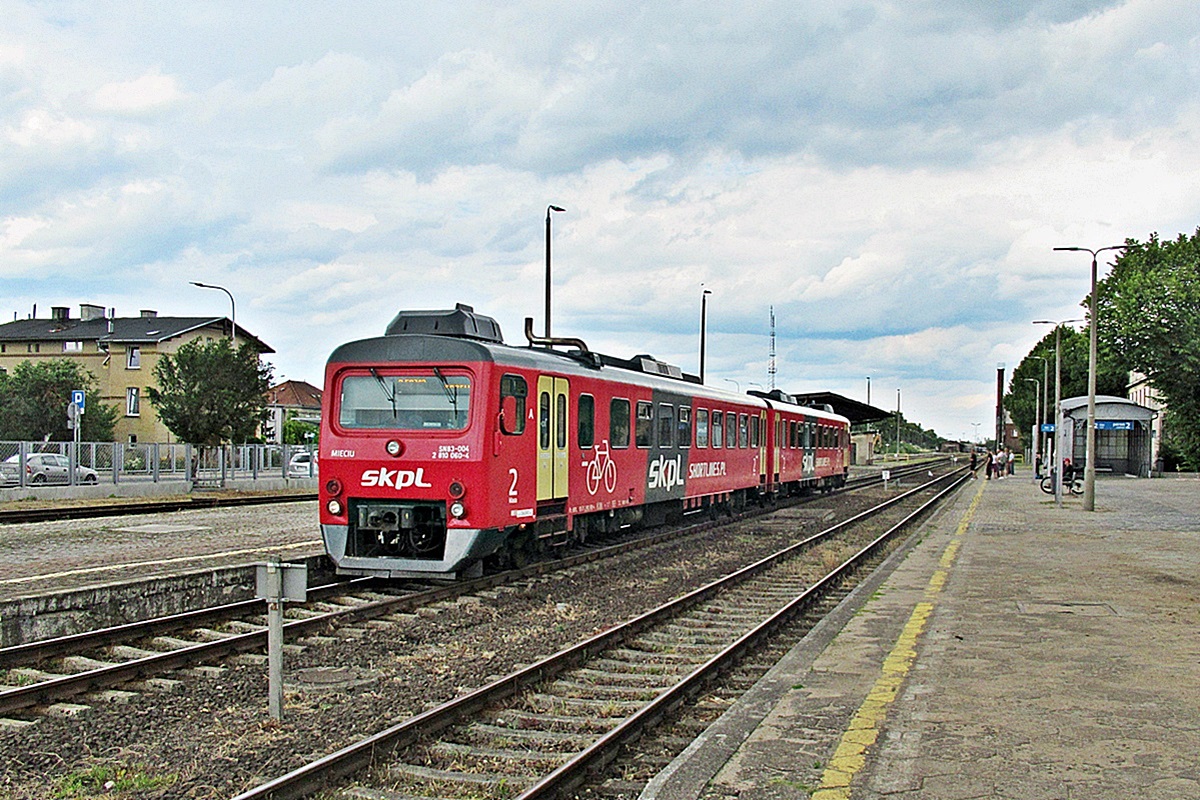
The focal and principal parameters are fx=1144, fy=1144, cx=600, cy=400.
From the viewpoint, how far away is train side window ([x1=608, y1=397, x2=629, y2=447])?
16266mm

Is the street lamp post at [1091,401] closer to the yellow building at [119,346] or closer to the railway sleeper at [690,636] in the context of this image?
the railway sleeper at [690,636]

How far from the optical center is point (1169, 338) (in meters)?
20.1

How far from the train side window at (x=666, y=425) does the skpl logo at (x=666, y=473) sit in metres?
0.28

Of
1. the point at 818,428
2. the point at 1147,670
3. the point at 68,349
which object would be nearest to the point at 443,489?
the point at 1147,670

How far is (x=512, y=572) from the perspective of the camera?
13.5 metres

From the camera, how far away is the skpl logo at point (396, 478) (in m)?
12.4

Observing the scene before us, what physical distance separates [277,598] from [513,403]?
5840 mm

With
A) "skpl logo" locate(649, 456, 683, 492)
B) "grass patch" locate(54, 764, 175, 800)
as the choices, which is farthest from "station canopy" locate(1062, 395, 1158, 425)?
"grass patch" locate(54, 764, 175, 800)

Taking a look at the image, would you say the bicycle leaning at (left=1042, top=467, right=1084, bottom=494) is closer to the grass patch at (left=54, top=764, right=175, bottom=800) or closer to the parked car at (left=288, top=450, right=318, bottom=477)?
the parked car at (left=288, top=450, right=318, bottom=477)

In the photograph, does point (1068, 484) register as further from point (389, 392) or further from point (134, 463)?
point (389, 392)

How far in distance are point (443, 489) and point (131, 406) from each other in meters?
56.9

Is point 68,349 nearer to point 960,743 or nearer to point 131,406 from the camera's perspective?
point 131,406

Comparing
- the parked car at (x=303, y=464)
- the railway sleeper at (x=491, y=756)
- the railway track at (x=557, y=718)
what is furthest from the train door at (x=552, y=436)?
the parked car at (x=303, y=464)

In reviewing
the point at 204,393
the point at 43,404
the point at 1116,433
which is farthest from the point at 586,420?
the point at 43,404
